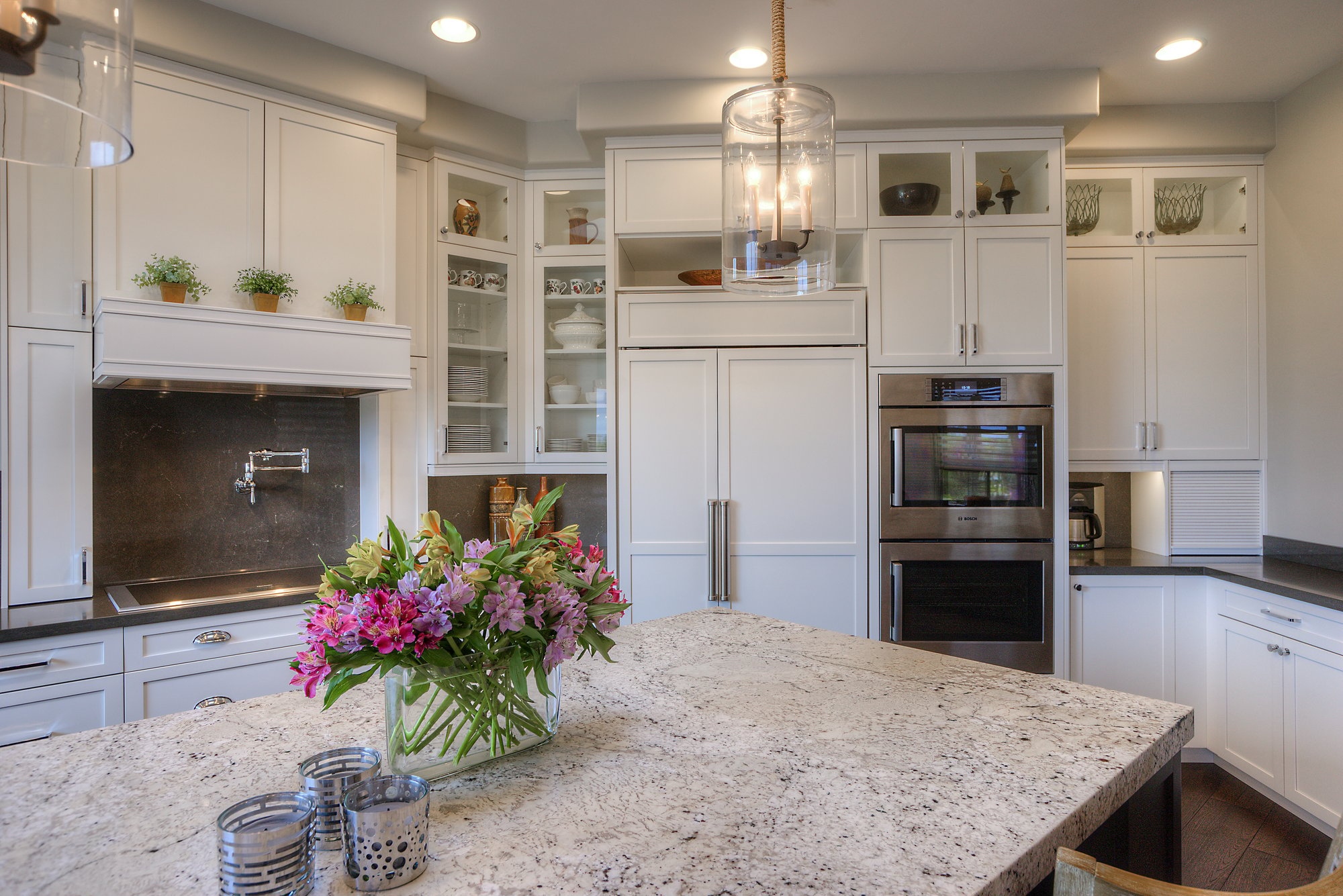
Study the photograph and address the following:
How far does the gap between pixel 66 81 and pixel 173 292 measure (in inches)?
75.9

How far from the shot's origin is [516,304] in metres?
3.40

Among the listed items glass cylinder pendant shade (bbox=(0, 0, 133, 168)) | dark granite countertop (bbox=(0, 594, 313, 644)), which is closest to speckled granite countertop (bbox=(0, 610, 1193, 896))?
glass cylinder pendant shade (bbox=(0, 0, 133, 168))

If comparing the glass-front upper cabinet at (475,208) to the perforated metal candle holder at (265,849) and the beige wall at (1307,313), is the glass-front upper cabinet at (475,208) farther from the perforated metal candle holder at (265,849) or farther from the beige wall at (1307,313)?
the beige wall at (1307,313)

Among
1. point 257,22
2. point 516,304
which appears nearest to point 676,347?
point 516,304

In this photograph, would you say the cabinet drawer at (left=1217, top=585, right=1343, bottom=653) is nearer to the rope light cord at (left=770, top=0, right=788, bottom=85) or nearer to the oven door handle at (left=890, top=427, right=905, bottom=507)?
the oven door handle at (left=890, top=427, right=905, bottom=507)

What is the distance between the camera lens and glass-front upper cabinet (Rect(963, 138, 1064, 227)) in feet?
9.78

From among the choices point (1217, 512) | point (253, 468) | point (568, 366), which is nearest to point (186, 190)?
point (253, 468)

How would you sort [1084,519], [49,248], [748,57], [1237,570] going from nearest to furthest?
[49,248], [748,57], [1237,570], [1084,519]

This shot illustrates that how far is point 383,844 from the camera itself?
75 cm

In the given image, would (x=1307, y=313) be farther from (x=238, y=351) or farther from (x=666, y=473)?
(x=238, y=351)

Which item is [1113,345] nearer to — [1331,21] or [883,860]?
[1331,21]

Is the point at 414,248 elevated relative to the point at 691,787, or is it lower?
elevated

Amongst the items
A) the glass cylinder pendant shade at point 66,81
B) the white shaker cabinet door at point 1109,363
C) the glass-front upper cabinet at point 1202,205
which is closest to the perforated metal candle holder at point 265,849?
the glass cylinder pendant shade at point 66,81

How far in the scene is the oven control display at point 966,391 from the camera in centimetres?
297
